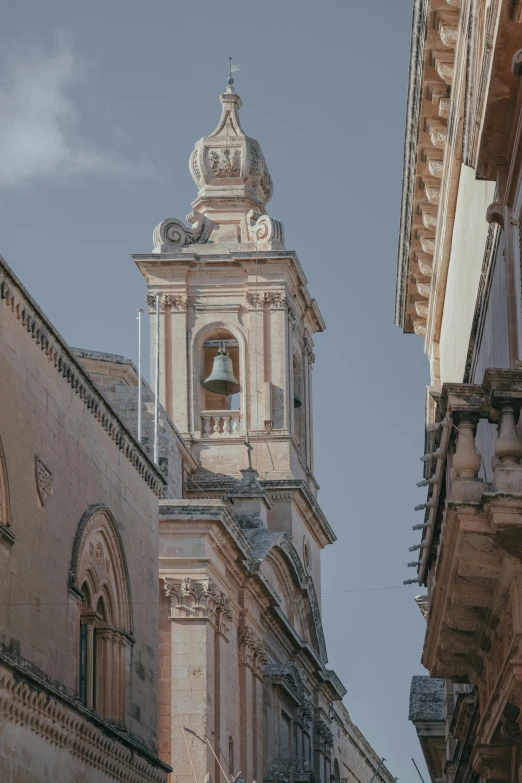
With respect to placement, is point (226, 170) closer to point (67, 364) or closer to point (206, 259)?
point (206, 259)

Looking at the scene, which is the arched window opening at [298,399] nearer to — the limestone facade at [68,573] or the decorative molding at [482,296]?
the limestone facade at [68,573]

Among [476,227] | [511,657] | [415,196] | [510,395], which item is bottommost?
[511,657]

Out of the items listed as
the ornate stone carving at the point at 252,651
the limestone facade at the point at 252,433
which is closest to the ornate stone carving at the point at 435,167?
the limestone facade at the point at 252,433

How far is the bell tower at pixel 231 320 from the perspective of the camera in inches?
1585

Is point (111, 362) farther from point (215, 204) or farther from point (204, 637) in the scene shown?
point (215, 204)

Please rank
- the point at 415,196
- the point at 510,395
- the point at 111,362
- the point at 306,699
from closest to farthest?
the point at 510,395 → the point at 415,196 → the point at 111,362 → the point at 306,699

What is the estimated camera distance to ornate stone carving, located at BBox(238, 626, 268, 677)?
105 ft

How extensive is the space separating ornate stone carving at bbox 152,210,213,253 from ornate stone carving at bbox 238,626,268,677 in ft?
38.4

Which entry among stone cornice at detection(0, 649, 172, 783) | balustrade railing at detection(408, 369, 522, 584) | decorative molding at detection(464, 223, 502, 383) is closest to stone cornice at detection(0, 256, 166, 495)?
stone cornice at detection(0, 649, 172, 783)

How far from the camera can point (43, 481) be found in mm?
17422

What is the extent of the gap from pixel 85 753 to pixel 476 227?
712cm

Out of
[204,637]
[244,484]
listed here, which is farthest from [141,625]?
[244,484]

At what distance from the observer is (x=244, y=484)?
37406 mm

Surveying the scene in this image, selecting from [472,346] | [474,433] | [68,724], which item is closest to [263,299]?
[472,346]
